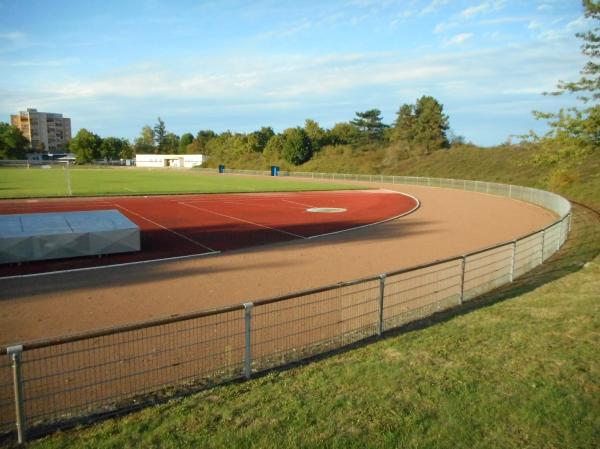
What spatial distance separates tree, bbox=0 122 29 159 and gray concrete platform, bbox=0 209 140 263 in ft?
413

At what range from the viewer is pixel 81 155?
136m

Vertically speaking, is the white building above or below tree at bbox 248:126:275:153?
below

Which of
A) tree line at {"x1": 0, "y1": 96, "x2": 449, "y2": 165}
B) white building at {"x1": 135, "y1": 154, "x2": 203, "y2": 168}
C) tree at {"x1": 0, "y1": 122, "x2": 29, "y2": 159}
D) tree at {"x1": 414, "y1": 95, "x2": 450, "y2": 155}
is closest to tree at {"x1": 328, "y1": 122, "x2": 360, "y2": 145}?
tree line at {"x1": 0, "y1": 96, "x2": 449, "y2": 165}

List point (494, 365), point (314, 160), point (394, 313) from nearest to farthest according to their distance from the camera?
point (494, 365), point (394, 313), point (314, 160)

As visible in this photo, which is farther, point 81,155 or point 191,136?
point 191,136

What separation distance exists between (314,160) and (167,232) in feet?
242

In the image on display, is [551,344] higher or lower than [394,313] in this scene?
higher

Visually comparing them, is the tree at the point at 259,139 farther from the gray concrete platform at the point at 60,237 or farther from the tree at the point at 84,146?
the gray concrete platform at the point at 60,237

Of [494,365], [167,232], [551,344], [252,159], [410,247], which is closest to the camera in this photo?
[494,365]

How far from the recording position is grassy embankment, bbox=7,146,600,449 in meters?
4.54

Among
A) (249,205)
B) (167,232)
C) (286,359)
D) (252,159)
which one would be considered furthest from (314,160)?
(286,359)

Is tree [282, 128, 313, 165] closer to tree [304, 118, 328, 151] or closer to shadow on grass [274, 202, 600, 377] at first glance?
tree [304, 118, 328, 151]

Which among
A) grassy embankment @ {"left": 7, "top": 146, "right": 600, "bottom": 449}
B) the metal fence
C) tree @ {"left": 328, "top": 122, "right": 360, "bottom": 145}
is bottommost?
the metal fence

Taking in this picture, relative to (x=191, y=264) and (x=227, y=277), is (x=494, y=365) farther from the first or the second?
(x=191, y=264)
